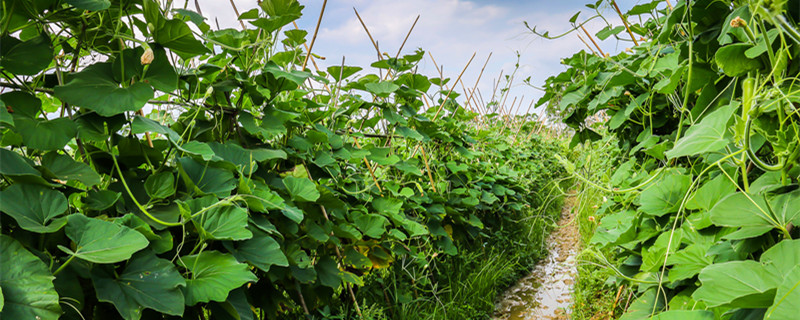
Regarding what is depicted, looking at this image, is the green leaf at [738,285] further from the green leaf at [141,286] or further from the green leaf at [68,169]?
the green leaf at [68,169]

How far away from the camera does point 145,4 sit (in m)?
0.87

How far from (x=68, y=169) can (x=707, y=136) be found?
1.22 meters

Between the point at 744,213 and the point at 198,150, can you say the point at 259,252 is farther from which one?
the point at 744,213

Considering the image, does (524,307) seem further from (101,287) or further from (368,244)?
(101,287)

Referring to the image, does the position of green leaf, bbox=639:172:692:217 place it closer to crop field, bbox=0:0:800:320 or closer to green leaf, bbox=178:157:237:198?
crop field, bbox=0:0:800:320

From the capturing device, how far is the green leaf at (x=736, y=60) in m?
0.83

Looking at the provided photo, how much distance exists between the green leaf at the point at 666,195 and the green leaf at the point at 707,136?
369mm

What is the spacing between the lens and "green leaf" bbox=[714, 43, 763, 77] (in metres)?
0.83

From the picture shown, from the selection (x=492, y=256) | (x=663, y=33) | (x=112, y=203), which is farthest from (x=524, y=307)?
(x=112, y=203)

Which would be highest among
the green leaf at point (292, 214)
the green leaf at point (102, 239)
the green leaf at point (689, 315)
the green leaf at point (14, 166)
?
the green leaf at point (14, 166)

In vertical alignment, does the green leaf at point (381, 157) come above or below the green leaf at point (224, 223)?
below

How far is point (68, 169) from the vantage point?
2.74 ft

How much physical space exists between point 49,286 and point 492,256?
274 cm

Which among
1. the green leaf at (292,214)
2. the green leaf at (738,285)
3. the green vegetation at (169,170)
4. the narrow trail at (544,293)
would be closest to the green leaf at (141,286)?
the green vegetation at (169,170)
